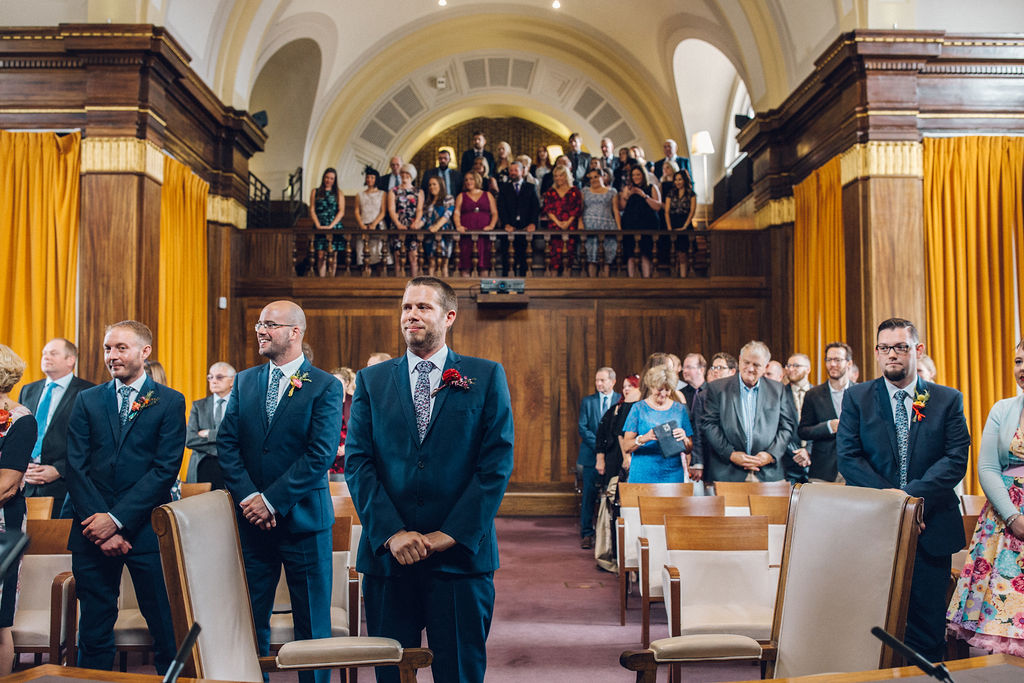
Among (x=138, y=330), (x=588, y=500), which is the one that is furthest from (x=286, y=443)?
(x=588, y=500)

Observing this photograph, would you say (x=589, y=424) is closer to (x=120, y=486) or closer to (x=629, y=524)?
(x=629, y=524)

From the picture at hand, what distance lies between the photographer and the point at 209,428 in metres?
5.37

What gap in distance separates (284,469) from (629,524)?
2.32 meters

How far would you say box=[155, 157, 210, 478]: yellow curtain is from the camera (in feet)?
25.7

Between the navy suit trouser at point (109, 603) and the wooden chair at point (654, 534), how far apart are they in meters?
2.07

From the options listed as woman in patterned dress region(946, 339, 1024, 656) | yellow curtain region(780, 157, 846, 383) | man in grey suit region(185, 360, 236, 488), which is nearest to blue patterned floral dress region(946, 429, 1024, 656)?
woman in patterned dress region(946, 339, 1024, 656)

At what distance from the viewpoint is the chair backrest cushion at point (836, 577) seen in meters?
2.25

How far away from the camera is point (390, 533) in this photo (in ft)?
8.26

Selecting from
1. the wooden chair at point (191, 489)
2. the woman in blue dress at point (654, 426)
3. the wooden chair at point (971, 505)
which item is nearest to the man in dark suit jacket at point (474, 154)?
the woman in blue dress at point (654, 426)

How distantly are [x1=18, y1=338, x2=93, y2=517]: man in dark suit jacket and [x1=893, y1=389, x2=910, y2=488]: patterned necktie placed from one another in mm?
3833

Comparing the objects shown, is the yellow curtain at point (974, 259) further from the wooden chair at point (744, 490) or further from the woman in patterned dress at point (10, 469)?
the woman in patterned dress at point (10, 469)

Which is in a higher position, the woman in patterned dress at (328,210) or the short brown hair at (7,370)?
the woman in patterned dress at (328,210)

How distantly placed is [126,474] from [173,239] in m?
5.17

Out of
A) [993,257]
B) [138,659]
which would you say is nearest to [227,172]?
[138,659]
